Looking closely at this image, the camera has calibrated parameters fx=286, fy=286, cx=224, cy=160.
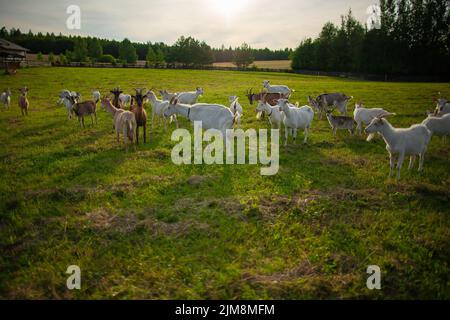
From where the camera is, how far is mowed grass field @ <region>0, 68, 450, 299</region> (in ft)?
16.2

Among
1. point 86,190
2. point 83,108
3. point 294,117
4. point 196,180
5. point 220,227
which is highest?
point 83,108

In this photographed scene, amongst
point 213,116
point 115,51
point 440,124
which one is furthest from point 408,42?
point 115,51

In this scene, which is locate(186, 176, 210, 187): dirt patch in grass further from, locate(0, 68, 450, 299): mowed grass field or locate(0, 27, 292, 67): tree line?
locate(0, 27, 292, 67): tree line

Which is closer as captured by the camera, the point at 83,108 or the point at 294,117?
the point at 294,117

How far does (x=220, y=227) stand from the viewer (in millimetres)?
6527

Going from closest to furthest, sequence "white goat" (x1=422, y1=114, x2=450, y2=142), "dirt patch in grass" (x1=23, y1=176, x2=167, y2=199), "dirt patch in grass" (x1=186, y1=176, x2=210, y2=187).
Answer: "dirt patch in grass" (x1=23, y1=176, x2=167, y2=199) < "dirt patch in grass" (x1=186, y1=176, x2=210, y2=187) < "white goat" (x1=422, y1=114, x2=450, y2=142)

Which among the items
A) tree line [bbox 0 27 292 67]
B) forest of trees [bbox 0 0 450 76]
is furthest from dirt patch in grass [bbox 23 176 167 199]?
tree line [bbox 0 27 292 67]

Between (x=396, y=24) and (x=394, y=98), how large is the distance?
172 ft

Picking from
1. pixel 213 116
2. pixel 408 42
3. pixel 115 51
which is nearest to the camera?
pixel 213 116

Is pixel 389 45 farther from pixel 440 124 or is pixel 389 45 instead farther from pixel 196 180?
pixel 196 180

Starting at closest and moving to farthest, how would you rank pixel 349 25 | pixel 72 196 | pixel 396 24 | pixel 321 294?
pixel 321 294 < pixel 72 196 < pixel 396 24 < pixel 349 25

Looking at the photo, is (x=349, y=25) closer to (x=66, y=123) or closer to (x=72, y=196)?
(x=66, y=123)

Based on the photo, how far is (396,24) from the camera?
64.4 meters
